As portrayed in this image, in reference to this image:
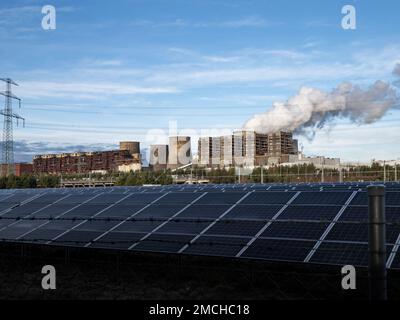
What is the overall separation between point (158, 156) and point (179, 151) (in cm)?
691

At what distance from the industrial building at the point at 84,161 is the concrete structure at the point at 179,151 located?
15.7 metres

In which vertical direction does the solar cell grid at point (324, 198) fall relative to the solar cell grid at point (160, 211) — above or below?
above

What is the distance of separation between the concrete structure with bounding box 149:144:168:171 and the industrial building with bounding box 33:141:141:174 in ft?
43.9

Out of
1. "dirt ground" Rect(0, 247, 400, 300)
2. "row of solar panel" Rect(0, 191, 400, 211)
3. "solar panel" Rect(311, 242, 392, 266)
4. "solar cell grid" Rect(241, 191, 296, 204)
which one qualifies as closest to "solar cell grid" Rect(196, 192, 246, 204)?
"row of solar panel" Rect(0, 191, 400, 211)

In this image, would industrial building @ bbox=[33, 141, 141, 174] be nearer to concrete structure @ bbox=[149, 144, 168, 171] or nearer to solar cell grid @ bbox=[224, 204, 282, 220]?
concrete structure @ bbox=[149, 144, 168, 171]

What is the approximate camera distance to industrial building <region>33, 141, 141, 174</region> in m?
174

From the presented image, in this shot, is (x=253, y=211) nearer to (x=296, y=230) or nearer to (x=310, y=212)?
(x=310, y=212)

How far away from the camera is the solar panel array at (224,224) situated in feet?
46.4

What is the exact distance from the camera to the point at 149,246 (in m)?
16.5

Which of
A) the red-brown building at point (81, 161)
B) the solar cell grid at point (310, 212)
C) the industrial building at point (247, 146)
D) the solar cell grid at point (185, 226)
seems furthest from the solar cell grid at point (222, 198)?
the red-brown building at point (81, 161)

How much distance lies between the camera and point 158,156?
158625 mm

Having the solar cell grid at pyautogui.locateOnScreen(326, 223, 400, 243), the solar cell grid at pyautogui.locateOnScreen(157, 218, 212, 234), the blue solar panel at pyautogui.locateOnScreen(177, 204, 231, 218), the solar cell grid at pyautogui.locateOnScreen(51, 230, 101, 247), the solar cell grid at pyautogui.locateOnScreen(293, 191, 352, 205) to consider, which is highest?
the solar cell grid at pyautogui.locateOnScreen(293, 191, 352, 205)

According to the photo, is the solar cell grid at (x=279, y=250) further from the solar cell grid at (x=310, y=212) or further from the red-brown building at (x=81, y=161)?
the red-brown building at (x=81, y=161)
